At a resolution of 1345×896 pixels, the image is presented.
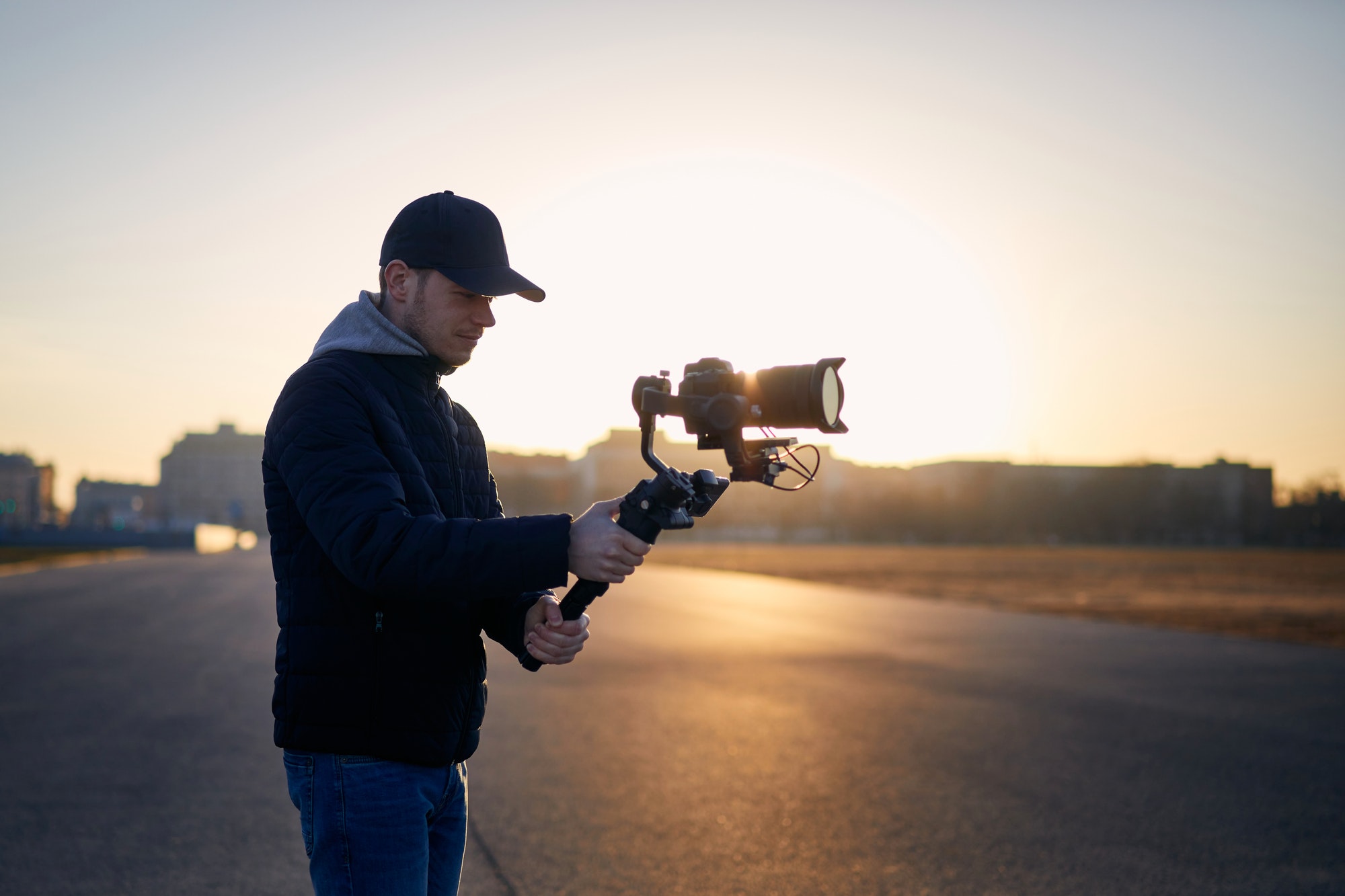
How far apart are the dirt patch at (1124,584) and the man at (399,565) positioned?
1602 centimetres

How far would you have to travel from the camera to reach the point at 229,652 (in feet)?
41.2

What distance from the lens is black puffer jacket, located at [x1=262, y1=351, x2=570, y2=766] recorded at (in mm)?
1844

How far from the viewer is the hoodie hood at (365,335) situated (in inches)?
84.6

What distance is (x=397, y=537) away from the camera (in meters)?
1.83

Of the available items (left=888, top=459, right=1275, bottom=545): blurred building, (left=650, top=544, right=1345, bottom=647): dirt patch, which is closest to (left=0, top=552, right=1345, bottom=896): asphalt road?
(left=650, top=544, right=1345, bottom=647): dirt patch

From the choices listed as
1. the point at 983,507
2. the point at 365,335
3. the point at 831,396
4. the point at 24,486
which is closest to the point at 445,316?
the point at 365,335

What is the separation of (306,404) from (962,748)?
22.0 ft

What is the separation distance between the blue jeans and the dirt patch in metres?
16.1

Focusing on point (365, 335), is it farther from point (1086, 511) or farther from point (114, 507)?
point (114, 507)

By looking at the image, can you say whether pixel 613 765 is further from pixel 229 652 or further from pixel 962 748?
pixel 229 652

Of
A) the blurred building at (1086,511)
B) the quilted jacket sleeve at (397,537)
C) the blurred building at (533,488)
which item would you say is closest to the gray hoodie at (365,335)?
the quilted jacket sleeve at (397,537)

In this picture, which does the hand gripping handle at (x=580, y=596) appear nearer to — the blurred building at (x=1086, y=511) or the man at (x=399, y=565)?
the man at (x=399, y=565)

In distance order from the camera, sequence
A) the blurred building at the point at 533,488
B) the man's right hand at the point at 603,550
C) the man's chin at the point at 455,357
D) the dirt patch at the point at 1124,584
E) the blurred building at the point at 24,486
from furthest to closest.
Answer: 1. the blurred building at the point at 24,486
2. the blurred building at the point at 533,488
3. the dirt patch at the point at 1124,584
4. the man's chin at the point at 455,357
5. the man's right hand at the point at 603,550

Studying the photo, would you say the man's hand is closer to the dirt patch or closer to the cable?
the cable
